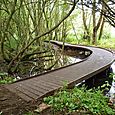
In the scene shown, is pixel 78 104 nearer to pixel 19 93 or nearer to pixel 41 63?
pixel 19 93

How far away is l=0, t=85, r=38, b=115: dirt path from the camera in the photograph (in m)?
3.67

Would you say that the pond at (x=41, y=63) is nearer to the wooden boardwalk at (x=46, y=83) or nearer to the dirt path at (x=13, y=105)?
the wooden boardwalk at (x=46, y=83)

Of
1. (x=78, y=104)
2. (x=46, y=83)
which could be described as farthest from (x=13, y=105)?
(x=46, y=83)

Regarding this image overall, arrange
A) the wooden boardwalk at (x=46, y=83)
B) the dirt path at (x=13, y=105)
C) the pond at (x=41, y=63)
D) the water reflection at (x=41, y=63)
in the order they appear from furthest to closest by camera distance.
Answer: the water reflection at (x=41, y=63) < the pond at (x=41, y=63) < the wooden boardwalk at (x=46, y=83) < the dirt path at (x=13, y=105)

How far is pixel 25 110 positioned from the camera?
3.74 meters

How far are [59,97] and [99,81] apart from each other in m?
4.23

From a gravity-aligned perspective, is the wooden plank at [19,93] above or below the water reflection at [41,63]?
above

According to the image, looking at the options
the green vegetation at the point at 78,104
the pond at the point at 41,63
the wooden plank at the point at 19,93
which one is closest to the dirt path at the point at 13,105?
the wooden plank at the point at 19,93

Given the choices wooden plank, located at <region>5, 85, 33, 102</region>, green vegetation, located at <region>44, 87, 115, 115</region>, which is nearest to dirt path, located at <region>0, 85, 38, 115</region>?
wooden plank, located at <region>5, 85, 33, 102</region>

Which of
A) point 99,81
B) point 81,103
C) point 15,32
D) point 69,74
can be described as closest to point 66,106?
point 81,103

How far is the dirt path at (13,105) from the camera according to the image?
3.67 m

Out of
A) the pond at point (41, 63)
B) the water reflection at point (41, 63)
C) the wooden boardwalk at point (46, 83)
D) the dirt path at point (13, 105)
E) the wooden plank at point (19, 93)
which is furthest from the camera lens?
the water reflection at point (41, 63)

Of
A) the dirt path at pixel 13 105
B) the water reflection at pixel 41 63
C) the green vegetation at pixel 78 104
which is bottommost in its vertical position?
the water reflection at pixel 41 63

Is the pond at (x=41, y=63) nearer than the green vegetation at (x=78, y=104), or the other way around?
the green vegetation at (x=78, y=104)
